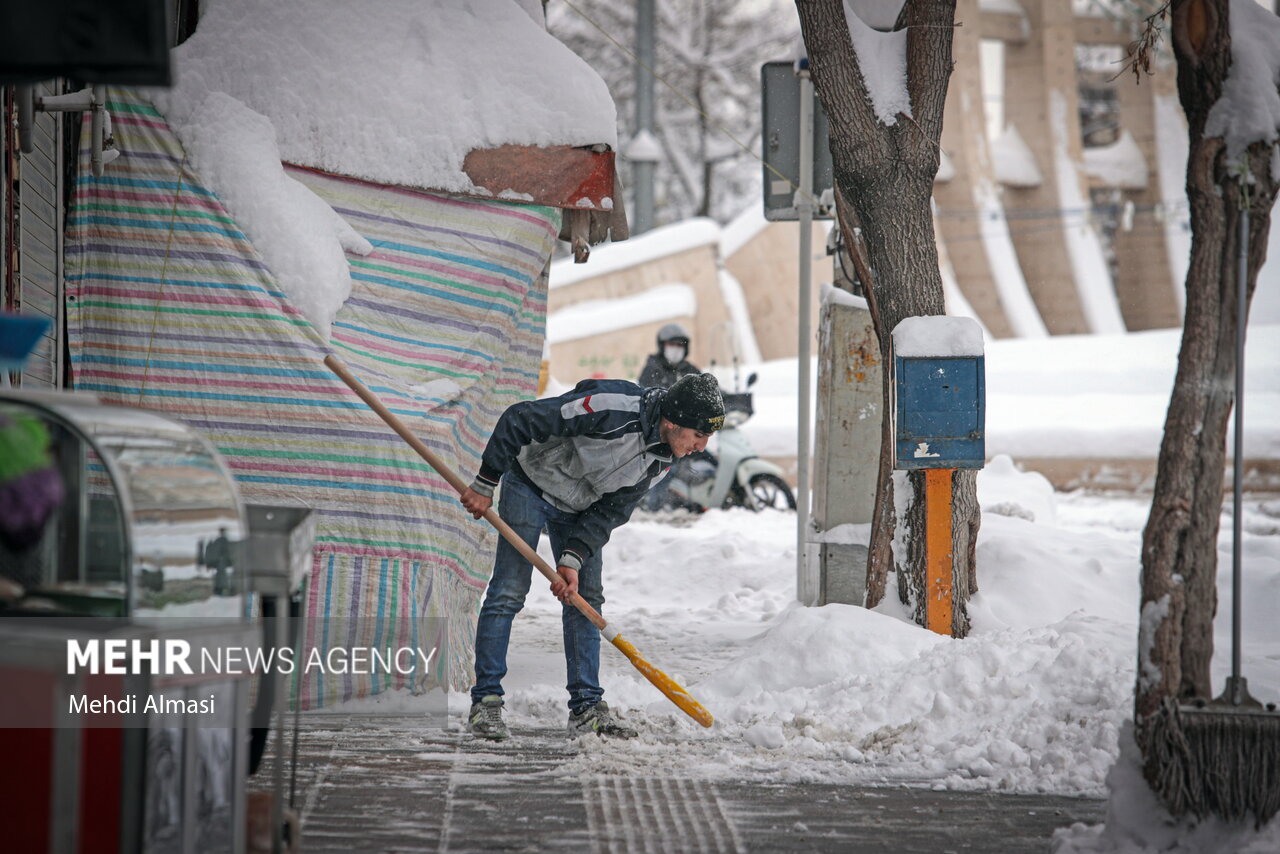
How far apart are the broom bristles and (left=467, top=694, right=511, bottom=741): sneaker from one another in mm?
2335

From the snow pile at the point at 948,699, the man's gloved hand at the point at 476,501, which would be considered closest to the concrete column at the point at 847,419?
the snow pile at the point at 948,699

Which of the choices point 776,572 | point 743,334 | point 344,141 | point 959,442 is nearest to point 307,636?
point 344,141

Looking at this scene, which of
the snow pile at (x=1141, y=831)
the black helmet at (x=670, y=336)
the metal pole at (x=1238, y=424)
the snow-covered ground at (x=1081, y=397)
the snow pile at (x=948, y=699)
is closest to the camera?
the snow pile at (x=1141, y=831)

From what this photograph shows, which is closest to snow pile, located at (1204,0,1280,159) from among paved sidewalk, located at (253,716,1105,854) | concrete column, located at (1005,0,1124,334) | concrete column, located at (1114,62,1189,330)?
paved sidewalk, located at (253,716,1105,854)

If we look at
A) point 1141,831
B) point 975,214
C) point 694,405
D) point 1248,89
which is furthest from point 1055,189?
point 1141,831

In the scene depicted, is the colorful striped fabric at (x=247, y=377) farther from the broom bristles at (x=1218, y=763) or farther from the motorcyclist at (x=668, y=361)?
the motorcyclist at (x=668, y=361)

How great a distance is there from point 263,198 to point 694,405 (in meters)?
2.05

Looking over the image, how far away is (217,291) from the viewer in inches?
211

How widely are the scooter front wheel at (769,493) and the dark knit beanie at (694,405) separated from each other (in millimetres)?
7924

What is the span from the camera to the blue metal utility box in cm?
576

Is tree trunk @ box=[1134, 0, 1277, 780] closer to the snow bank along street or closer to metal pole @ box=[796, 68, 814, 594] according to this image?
the snow bank along street

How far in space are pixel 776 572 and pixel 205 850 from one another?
21.8ft

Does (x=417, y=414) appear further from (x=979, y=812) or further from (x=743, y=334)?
(x=743, y=334)

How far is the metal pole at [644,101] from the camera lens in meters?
23.3
